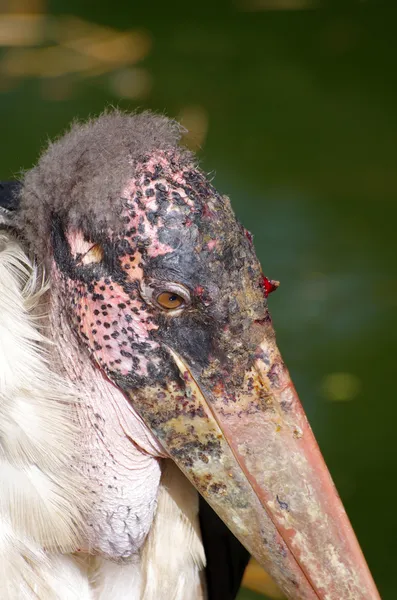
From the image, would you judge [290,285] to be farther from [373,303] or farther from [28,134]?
[28,134]

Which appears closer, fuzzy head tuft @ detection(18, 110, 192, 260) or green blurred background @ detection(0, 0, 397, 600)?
fuzzy head tuft @ detection(18, 110, 192, 260)

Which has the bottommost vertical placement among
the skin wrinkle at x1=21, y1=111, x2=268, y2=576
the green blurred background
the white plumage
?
the white plumage

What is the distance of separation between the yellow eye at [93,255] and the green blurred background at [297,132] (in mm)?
2023

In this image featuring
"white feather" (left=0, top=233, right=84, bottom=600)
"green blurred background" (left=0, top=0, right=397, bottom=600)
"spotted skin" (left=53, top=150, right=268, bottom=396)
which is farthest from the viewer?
"green blurred background" (left=0, top=0, right=397, bottom=600)

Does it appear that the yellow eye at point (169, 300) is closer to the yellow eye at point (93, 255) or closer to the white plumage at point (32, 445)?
the yellow eye at point (93, 255)

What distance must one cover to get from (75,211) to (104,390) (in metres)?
0.38

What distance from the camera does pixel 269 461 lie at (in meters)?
1.81

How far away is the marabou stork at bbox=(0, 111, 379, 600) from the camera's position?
1.74 meters

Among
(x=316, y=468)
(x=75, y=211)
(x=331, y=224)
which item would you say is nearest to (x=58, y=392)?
(x=75, y=211)

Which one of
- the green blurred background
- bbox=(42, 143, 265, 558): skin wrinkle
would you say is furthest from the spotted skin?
the green blurred background

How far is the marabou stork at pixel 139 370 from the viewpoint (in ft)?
5.71

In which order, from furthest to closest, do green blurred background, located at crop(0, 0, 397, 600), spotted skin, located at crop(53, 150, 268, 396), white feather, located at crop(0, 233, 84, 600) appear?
green blurred background, located at crop(0, 0, 397, 600)
white feather, located at crop(0, 233, 84, 600)
spotted skin, located at crop(53, 150, 268, 396)

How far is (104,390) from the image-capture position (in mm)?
1874

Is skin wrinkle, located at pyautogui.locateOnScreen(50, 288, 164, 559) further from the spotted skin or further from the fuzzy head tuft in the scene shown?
the fuzzy head tuft
